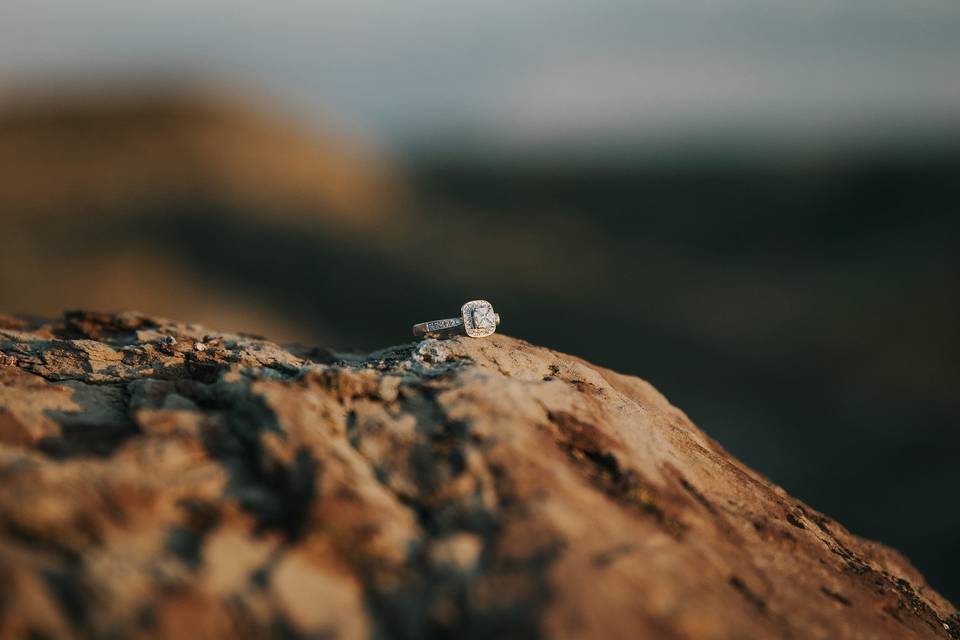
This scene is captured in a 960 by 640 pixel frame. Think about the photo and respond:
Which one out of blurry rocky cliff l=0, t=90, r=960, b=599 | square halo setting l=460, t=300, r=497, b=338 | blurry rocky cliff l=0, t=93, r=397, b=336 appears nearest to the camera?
square halo setting l=460, t=300, r=497, b=338

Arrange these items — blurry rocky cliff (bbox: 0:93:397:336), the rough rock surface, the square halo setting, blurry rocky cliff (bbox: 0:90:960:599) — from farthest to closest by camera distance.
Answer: blurry rocky cliff (bbox: 0:93:397:336), blurry rocky cliff (bbox: 0:90:960:599), the square halo setting, the rough rock surface

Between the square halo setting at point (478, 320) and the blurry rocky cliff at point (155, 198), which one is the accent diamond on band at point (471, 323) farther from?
the blurry rocky cliff at point (155, 198)

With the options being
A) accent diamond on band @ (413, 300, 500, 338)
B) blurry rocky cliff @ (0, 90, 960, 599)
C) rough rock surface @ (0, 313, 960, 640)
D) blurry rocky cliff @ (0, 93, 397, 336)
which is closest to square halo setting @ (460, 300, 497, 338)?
accent diamond on band @ (413, 300, 500, 338)

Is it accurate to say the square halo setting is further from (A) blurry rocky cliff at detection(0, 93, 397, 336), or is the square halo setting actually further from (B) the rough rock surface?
(A) blurry rocky cliff at detection(0, 93, 397, 336)

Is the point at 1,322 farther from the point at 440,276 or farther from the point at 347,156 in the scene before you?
the point at 347,156

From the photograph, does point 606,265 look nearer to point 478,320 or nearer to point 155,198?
point 155,198

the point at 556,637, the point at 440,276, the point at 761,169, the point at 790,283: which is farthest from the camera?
the point at 761,169

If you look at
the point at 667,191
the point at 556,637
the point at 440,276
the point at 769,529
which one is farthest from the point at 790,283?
the point at 556,637

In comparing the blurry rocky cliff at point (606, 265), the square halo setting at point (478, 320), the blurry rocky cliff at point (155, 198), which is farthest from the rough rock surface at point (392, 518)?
the blurry rocky cliff at point (155, 198)
